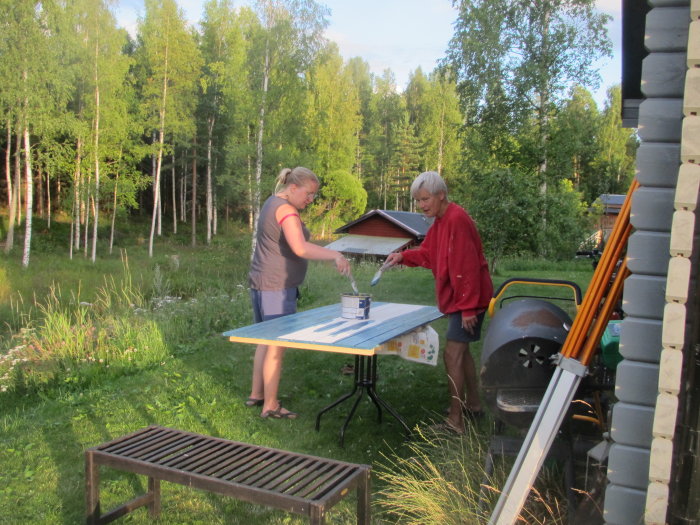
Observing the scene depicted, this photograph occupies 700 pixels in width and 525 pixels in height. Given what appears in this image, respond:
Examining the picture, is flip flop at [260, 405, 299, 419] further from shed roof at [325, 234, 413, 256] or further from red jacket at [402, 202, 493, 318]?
shed roof at [325, 234, 413, 256]

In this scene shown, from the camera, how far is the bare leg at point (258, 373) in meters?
4.50

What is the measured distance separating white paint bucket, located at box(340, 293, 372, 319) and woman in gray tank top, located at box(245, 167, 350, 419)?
0.64 feet

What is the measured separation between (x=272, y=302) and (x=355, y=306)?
0.61 m

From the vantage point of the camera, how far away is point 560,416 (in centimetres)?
233

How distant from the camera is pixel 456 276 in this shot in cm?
382

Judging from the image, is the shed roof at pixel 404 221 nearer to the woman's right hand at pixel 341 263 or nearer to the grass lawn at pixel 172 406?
the grass lawn at pixel 172 406

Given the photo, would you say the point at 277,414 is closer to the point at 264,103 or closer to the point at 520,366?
the point at 520,366

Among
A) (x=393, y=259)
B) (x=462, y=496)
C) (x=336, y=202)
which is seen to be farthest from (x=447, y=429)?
(x=336, y=202)

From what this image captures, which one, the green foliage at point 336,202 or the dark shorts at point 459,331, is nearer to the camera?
the dark shorts at point 459,331

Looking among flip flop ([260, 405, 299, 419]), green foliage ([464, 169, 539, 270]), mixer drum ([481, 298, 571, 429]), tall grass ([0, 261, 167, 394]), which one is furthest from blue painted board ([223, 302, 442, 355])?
green foliage ([464, 169, 539, 270])

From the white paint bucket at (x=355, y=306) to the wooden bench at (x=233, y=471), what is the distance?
59.9 inches

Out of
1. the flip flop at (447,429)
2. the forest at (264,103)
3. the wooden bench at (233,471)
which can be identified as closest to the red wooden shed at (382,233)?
the forest at (264,103)

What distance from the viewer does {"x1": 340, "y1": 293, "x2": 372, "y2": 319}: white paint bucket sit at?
4.18 m

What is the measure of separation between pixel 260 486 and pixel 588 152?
19.4 m
